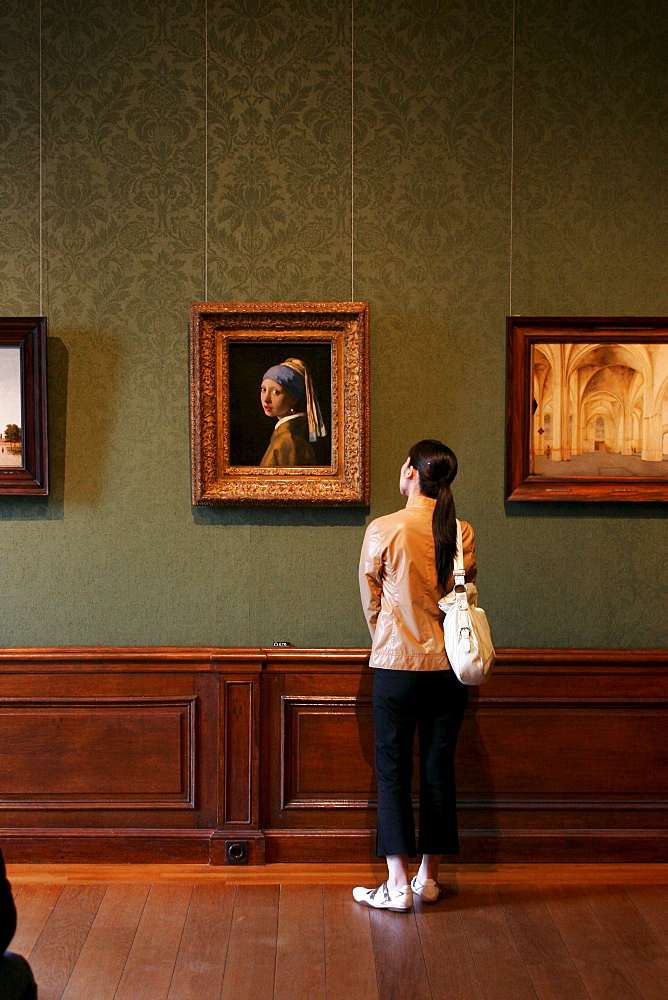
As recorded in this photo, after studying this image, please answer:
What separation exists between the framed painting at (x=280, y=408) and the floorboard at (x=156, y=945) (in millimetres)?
1535

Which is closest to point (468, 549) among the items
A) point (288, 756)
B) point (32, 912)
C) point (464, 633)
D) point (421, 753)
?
point (464, 633)

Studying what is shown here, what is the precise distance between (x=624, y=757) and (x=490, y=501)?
1.22 m

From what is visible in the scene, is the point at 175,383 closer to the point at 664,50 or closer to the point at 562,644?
the point at 562,644

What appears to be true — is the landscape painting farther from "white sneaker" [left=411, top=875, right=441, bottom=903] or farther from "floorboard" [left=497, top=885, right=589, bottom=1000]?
"floorboard" [left=497, top=885, right=589, bottom=1000]

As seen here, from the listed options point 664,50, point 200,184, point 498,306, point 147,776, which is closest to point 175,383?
point 200,184

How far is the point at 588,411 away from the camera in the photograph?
3645 mm

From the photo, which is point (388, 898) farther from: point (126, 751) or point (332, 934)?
point (126, 751)

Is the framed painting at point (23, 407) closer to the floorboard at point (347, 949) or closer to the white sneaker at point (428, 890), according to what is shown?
the floorboard at point (347, 949)

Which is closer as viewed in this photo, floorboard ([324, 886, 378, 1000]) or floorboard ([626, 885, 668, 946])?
floorboard ([324, 886, 378, 1000])

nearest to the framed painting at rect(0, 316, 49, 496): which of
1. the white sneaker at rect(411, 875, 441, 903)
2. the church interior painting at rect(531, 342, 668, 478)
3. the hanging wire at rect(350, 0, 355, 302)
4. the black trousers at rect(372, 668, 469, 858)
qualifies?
the hanging wire at rect(350, 0, 355, 302)

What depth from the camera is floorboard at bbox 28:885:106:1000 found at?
9.08ft

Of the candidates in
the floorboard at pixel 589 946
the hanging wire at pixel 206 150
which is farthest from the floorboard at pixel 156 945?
the hanging wire at pixel 206 150

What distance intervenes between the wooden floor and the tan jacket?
3.07 ft

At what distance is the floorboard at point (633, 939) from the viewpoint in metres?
2.78
